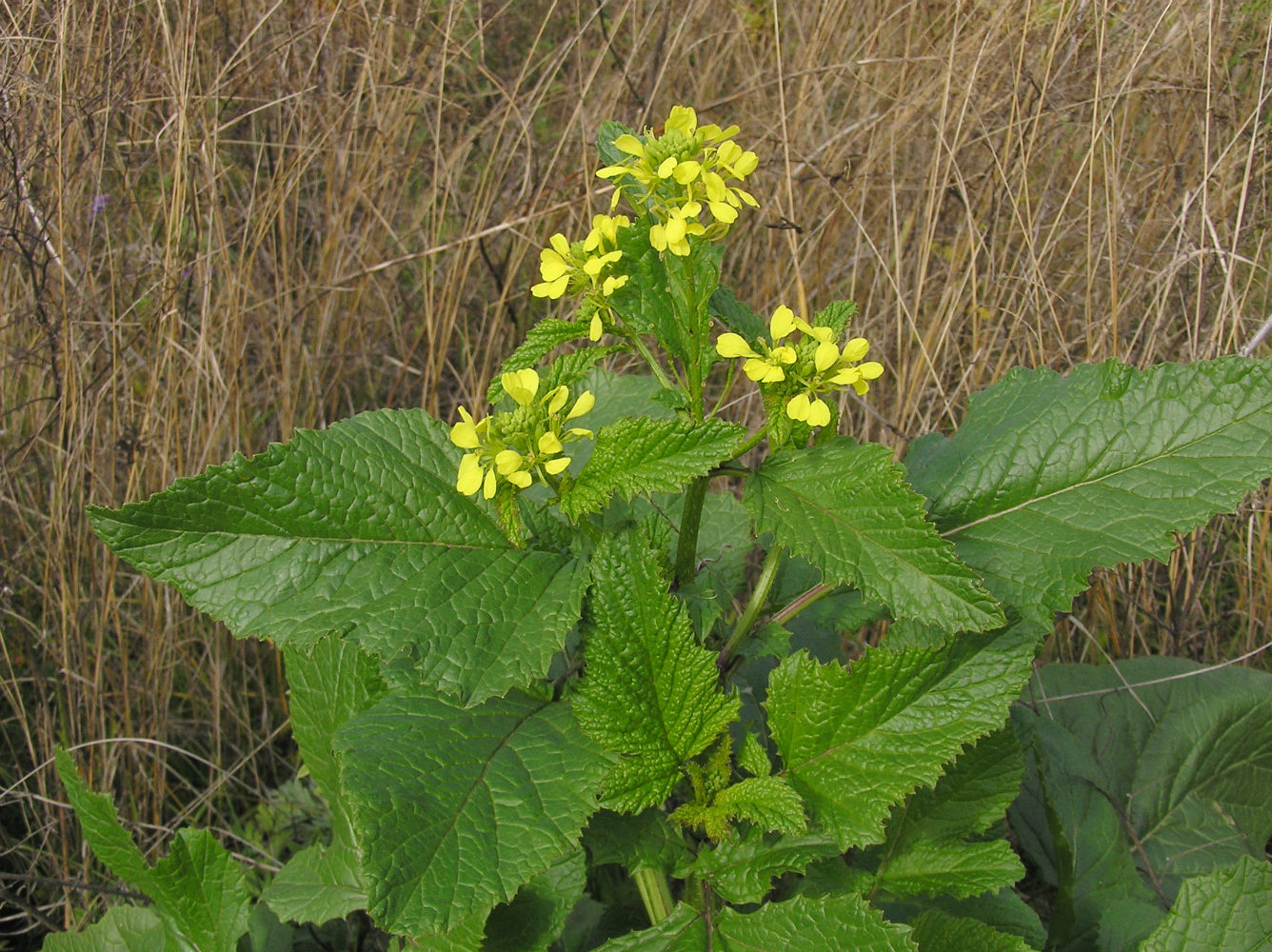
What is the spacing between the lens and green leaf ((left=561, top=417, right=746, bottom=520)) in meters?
1.07

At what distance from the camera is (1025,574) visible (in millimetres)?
1255

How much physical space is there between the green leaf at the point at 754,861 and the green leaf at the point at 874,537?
34cm

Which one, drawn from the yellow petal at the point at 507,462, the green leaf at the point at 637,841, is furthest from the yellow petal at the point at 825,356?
the green leaf at the point at 637,841

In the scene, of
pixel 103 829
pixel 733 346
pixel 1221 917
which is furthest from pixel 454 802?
pixel 1221 917

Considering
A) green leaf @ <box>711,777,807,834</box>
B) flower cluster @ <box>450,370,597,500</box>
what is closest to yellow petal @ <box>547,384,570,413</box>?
flower cluster @ <box>450,370,597,500</box>

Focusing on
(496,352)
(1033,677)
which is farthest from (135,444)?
(1033,677)

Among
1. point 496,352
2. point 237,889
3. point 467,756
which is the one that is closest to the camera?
point 467,756

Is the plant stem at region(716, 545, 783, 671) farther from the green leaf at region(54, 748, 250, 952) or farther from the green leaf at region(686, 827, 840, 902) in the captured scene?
the green leaf at region(54, 748, 250, 952)

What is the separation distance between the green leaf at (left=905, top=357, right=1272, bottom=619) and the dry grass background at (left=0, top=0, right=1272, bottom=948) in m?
0.97

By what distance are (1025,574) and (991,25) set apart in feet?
5.93

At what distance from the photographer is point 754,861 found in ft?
4.15

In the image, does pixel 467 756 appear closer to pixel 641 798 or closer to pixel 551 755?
pixel 551 755

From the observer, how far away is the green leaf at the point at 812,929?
115cm

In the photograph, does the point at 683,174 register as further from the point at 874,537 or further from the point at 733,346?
the point at 874,537
